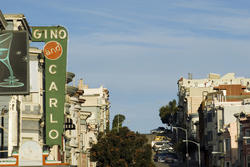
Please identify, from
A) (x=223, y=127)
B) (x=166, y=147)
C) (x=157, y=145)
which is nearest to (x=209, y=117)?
(x=223, y=127)

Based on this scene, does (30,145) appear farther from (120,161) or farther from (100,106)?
(100,106)

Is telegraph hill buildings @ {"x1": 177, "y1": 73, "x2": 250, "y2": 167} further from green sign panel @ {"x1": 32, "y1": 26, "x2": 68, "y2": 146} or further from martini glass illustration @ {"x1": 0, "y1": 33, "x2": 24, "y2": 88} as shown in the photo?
martini glass illustration @ {"x1": 0, "y1": 33, "x2": 24, "y2": 88}

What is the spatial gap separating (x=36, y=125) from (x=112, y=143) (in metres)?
41.4

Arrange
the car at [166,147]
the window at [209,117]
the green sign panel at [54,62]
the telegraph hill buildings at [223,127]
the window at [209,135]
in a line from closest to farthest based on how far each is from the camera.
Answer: the green sign panel at [54,62] → the telegraph hill buildings at [223,127] → the window at [209,117] → the window at [209,135] → the car at [166,147]

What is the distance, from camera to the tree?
94.7m

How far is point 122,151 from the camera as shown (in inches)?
3760

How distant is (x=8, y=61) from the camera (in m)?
40.6

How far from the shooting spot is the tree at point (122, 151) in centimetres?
9469

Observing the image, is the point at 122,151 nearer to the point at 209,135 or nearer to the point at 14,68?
the point at 209,135

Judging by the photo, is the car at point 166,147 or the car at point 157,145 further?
the car at point 166,147

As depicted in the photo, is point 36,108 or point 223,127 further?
point 223,127

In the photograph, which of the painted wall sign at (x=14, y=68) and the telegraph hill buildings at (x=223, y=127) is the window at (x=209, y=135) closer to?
the telegraph hill buildings at (x=223, y=127)

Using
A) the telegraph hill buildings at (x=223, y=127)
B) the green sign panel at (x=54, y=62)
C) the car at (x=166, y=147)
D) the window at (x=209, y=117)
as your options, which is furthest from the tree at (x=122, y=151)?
the car at (x=166, y=147)

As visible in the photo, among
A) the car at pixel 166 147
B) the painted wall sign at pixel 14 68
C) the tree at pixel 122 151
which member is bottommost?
the tree at pixel 122 151
